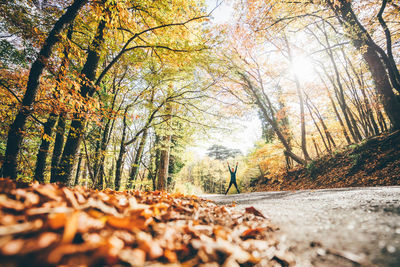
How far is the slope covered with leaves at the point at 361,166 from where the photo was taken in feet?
16.8

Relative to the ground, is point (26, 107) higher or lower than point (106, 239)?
higher

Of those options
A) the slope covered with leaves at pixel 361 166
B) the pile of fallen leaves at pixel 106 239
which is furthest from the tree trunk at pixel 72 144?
the slope covered with leaves at pixel 361 166

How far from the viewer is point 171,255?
68cm

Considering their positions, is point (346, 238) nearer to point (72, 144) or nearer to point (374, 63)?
point (72, 144)

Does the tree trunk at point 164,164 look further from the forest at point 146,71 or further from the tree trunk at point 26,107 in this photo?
the tree trunk at point 26,107

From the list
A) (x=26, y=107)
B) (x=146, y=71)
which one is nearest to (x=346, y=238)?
(x=26, y=107)

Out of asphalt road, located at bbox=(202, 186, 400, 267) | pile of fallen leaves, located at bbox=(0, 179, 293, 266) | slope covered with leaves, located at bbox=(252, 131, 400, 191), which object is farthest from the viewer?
slope covered with leaves, located at bbox=(252, 131, 400, 191)

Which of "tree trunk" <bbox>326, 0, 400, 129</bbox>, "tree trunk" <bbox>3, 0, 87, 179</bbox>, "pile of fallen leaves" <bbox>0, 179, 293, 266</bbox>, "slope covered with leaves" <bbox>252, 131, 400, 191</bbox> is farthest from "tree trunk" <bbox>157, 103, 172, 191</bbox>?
"tree trunk" <bbox>326, 0, 400, 129</bbox>

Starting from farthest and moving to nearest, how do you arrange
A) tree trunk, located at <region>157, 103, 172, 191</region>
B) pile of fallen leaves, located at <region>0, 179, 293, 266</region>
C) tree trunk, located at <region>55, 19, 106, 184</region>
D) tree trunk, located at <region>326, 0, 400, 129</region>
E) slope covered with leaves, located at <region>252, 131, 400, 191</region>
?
tree trunk, located at <region>157, 103, 172, 191</region>, tree trunk, located at <region>326, 0, 400, 129</region>, slope covered with leaves, located at <region>252, 131, 400, 191</region>, tree trunk, located at <region>55, 19, 106, 184</region>, pile of fallen leaves, located at <region>0, 179, 293, 266</region>

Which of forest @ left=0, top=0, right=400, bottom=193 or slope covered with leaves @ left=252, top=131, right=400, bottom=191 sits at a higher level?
forest @ left=0, top=0, right=400, bottom=193

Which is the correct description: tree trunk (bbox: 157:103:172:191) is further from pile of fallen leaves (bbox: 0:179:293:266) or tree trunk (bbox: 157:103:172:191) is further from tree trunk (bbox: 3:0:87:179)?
pile of fallen leaves (bbox: 0:179:293:266)

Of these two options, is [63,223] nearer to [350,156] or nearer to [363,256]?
[363,256]

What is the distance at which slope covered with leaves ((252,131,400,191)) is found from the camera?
16.8 ft

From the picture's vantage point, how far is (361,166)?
20.5ft
